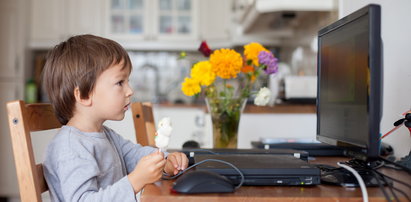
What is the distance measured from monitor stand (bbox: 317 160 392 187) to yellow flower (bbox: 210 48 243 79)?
43cm

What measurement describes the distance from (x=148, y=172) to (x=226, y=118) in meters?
0.63

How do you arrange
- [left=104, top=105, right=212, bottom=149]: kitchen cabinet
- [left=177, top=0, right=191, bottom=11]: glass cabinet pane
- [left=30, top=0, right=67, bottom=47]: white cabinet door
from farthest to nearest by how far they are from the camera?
[left=177, top=0, right=191, bottom=11]: glass cabinet pane, [left=30, top=0, right=67, bottom=47]: white cabinet door, [left=104, top=105, right=212, bottom=149]: kitchen cabinet

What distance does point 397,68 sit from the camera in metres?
1.24

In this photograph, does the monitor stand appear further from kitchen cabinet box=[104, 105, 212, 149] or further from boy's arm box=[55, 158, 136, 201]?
kitchen cabinet box=[104, 105, 212, 149]

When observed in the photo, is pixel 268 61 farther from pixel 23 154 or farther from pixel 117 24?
pixel 117 24

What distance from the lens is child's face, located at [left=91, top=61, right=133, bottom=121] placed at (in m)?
1.02

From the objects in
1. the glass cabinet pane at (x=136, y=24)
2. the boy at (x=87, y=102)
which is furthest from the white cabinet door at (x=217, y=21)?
the boy at (x=87, y=102)

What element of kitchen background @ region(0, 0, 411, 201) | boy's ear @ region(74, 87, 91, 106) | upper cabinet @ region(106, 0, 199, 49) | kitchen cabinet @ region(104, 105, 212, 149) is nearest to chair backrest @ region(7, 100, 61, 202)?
boy's ear @ region(74, 87, 91, 106)

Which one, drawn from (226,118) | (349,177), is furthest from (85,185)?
(226,118)

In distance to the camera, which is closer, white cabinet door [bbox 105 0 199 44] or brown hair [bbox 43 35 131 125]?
brown hair [bbox 43 35 131 125]

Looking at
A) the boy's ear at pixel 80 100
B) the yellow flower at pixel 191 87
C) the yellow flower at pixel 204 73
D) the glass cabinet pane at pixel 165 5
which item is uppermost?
the glass cabinet pane at pixel 165 5

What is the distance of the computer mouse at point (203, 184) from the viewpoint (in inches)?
27.5

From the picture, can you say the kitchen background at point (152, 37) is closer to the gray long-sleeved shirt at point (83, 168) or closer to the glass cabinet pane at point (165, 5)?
the glass cabinet pane at point (165, 5)

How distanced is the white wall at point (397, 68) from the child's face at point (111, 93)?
738 millimetres
